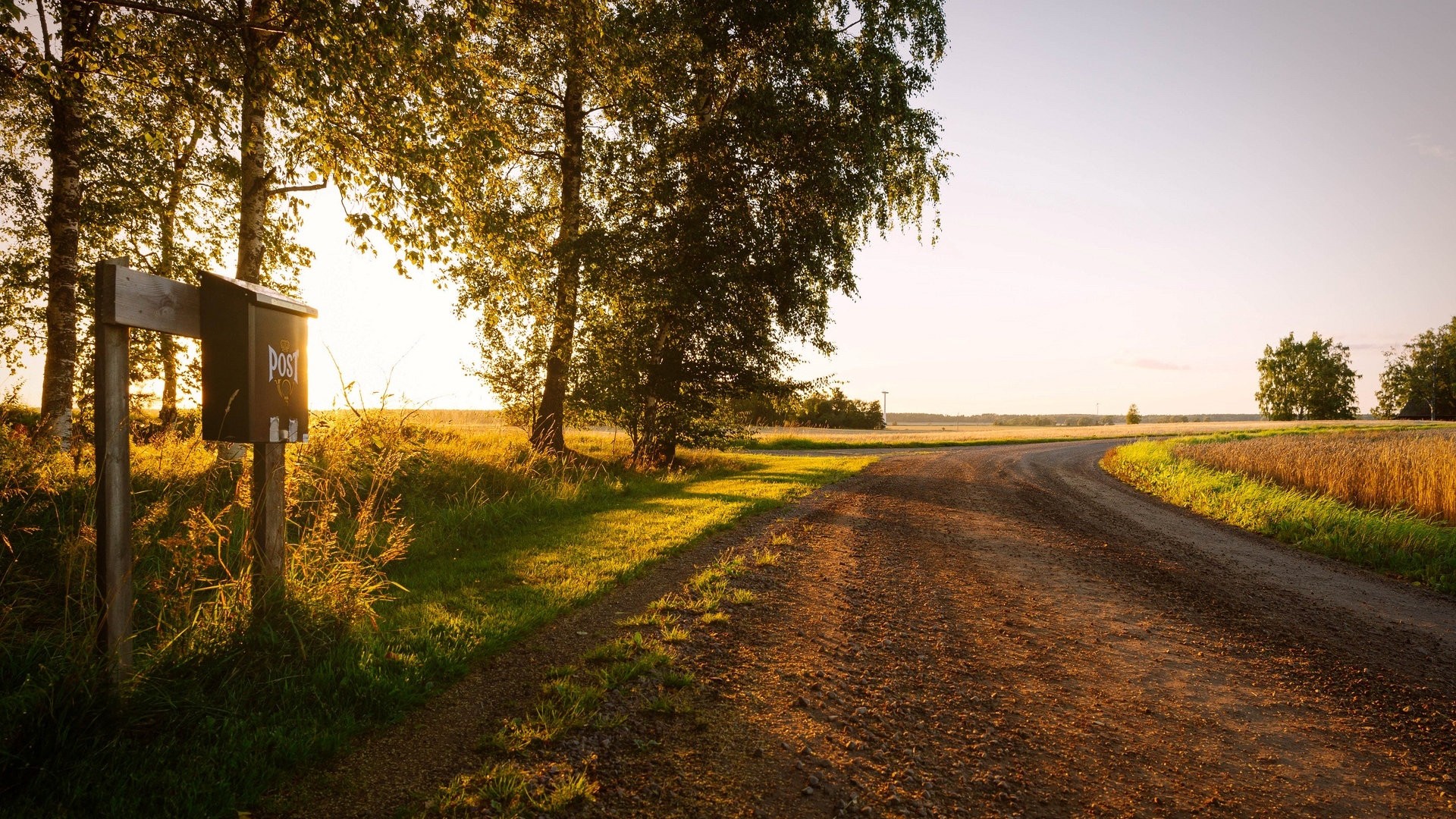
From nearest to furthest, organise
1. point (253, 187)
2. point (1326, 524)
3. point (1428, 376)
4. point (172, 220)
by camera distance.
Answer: point (253, 187), point (1326, 524), point (172, 220), point (1428, 376)

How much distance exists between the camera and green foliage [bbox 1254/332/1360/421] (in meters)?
84.2

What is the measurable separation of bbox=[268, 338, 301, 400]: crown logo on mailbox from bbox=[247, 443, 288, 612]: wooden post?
45 cm

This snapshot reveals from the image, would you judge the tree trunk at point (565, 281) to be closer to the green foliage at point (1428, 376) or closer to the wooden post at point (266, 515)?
the wooden post at point (266, 515)

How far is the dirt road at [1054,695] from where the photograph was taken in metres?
3.22

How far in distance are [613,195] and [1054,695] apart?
14.9 m

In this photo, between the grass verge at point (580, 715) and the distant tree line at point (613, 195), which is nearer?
the grass verge at point (580, 715)

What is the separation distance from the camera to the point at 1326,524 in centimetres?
1034

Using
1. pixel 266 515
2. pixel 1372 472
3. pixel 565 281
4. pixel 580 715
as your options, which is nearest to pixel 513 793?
pixel 580 715

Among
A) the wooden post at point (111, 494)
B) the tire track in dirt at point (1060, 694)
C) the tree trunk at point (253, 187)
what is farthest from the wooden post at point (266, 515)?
the tree trunk at point (253, 187)

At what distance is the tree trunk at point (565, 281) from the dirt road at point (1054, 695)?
381 inches

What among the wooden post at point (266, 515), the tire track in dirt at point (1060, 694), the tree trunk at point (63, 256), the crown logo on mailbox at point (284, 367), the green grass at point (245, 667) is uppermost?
the tree trunk at point (63, 256)

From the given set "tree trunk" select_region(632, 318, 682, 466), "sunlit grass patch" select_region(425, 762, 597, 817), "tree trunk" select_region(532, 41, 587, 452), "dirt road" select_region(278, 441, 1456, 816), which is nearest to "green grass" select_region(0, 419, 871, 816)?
"sunlit grass patch" select_region(425, 762, 597, 817)

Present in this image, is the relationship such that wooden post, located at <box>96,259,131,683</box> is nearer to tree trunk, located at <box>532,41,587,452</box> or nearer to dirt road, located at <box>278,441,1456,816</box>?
dirt road, located at <box>278,441,1456,816</box>

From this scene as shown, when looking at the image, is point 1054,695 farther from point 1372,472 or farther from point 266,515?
point 1372,472
